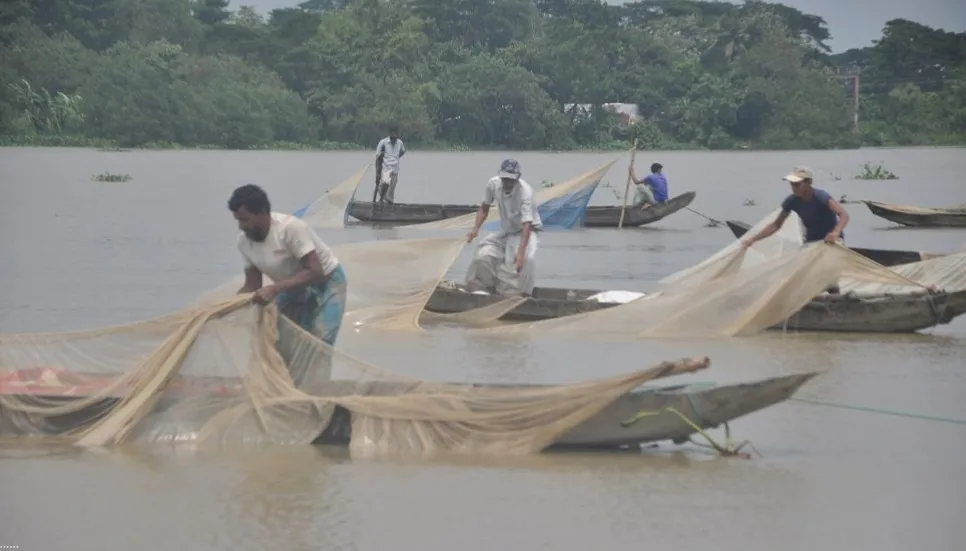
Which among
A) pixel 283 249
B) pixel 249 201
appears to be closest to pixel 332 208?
pixel 283 249

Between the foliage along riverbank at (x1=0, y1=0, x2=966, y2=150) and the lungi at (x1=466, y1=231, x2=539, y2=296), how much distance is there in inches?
1757

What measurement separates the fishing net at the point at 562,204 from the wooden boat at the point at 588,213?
1329 millimetres

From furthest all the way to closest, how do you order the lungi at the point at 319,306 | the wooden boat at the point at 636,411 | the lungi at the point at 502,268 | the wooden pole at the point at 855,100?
the wooden pole at the point at 855,100 → the lungi at the point at 502,268 → the lungi at the point at 319,306 → the wooden boat at the point at 636,411

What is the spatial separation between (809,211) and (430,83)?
168 ft

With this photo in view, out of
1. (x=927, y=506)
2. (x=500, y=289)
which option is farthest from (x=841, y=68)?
(x=927, y=506)

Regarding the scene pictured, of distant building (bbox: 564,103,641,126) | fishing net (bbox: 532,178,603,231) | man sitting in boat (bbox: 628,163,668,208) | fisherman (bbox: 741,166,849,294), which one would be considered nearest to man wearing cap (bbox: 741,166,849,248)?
fisherman (bbox: 741,166,849,294)

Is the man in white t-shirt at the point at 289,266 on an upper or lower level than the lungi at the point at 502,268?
upper

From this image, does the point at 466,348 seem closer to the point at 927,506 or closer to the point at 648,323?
the point at 648,323

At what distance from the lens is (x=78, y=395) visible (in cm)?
709

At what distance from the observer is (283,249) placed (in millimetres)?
7066

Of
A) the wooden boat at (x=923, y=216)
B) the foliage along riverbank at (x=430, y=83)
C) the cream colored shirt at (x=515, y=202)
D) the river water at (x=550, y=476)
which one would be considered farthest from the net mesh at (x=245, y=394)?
the foliage along riverbank at (x=430, y=83)

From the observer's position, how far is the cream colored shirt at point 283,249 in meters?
7.01

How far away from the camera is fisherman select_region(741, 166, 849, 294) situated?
10.1 meters

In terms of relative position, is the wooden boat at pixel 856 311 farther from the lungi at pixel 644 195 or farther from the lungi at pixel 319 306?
the lungi at pixel 644 195
